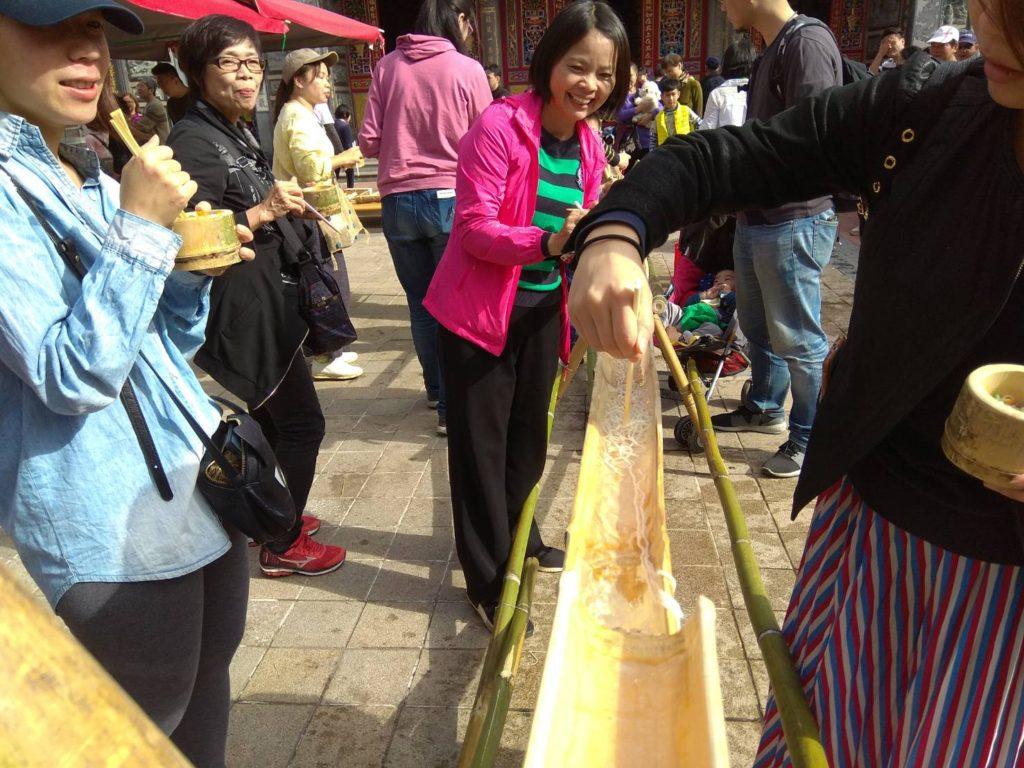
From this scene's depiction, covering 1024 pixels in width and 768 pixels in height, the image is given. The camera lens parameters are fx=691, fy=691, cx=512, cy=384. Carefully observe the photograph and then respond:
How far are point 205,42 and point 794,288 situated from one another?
268 cm

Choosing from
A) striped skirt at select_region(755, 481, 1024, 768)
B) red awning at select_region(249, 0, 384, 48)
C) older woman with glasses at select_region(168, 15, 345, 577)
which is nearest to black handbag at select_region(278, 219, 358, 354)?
older woman with glasses at select_region(168, 15, 345, 577)

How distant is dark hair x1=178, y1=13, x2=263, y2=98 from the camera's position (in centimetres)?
236

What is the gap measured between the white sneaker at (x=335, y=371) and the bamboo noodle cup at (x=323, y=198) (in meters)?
2.38

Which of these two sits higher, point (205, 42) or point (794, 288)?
point (205, 42)

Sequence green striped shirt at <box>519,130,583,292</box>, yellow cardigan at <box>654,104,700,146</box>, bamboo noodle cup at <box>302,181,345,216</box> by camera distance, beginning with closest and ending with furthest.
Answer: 1. green striped shirt at <box>519,130,583,292</box>
2. bamboo noodle cup at <box>302,181,345,216</box>
3. yellow cardigan at <box>654,104,700,146</box>

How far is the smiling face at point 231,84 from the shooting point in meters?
2.37

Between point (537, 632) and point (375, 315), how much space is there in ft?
14.2

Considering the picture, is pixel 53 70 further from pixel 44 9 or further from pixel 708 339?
pixel 708 339

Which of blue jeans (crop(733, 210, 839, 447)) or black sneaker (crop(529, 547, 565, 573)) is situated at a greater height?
blue jeans (crop(733, 210, 839, 447))

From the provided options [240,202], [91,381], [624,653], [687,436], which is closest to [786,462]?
[687,436]

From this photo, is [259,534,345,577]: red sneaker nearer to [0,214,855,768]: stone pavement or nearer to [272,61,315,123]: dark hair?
[0,214,855,768]: stone pavement

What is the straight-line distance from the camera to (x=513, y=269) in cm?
219

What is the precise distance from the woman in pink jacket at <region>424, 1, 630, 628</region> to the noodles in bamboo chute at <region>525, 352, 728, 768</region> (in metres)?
0.34

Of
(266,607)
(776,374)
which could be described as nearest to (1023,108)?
(266,607)
